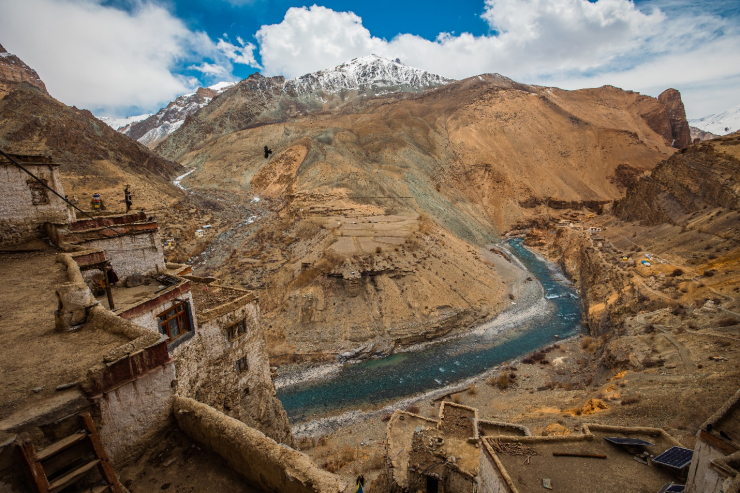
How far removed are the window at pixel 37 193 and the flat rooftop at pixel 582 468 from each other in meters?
13.6

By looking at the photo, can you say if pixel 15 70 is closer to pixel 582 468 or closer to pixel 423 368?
pixel 423 368

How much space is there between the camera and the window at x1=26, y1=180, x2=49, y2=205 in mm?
9836

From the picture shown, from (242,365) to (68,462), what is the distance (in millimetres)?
7880

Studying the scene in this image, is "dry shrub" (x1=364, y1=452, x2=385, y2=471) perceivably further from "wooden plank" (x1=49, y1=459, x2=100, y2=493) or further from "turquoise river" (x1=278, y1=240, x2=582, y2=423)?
"wooden plank" (x1=49, y1=459, x2=100, y2=493)

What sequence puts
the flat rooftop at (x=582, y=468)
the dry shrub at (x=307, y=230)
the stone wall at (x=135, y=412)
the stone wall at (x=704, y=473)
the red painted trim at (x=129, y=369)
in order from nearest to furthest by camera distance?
the red painted trim at (x=129, y=369)
the stone wall at (x=135, y=412)
the stone wall at (x=704, y=473)
the flat rooftop at (x=582, y=468)
the dry shrub at (x=307, y=230)

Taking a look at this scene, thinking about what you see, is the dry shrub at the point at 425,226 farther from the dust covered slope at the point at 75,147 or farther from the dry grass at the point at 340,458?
the dust covered slope at the point at 75,147

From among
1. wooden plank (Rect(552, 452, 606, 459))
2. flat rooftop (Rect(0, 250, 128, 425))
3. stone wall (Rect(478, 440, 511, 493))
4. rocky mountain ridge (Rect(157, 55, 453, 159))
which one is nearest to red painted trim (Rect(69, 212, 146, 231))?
flat rooftop (Rect(0, 250, 128, 425))

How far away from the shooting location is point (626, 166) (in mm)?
72625

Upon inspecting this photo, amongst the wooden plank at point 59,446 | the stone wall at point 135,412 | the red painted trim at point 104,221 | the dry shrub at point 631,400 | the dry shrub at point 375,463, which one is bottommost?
the dry shrub at point 375,463

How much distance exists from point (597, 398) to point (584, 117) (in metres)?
93.8

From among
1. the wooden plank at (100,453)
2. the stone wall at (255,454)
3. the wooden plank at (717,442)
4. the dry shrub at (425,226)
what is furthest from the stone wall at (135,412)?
the dry shrub at (425,226)

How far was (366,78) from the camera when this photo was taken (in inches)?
6043

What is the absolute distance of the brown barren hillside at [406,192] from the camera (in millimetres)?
30844

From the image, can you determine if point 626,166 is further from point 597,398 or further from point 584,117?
point 597,398
